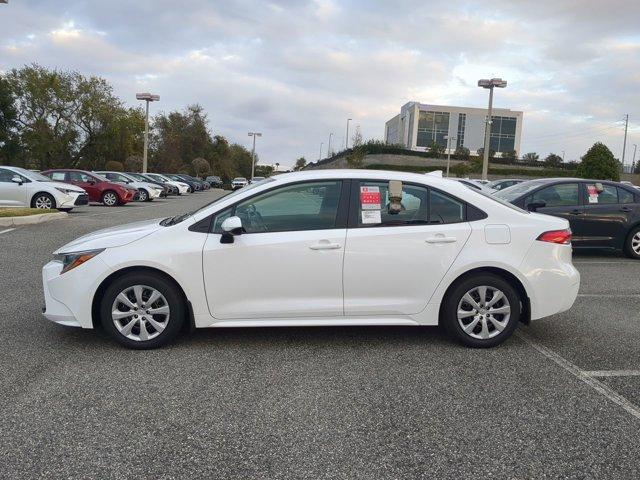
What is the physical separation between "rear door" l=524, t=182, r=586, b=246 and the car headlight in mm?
7943

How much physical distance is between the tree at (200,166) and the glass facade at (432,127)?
125 ft

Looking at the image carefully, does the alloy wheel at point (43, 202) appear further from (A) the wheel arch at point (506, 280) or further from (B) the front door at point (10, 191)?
(A) the wheel arch at point (506, 280)

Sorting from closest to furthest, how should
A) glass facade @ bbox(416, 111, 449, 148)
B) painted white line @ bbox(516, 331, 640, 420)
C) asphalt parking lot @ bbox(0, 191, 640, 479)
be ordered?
asphalt parking lot @ bbox(0, 191, 640, 479) < painted white line @ bbox(516, 331, 640, 420) < glass facade @ bbox(416, 111, 449, 148)

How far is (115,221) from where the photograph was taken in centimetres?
1591

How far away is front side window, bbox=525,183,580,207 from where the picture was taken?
406 inches

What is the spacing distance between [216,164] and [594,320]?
3054 inches

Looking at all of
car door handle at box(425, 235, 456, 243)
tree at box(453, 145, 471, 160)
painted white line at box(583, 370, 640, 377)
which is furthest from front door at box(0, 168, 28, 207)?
tree at box(453, 145, 471, 160)

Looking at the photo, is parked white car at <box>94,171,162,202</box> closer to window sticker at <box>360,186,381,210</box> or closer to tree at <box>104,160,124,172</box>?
window sticker at <box>360,186,381,210</box>

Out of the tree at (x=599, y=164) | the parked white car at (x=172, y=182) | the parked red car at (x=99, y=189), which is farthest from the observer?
the tree at (x=599, y=164)

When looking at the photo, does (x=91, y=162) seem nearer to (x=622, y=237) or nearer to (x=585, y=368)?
(x=622, y=237)

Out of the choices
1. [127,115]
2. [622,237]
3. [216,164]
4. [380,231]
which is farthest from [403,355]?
[216,164]

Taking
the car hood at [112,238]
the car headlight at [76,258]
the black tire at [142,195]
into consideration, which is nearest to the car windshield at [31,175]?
the black tire at [142,195]

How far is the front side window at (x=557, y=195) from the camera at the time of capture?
10.3 m

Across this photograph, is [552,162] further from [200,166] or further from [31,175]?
[31,175]
